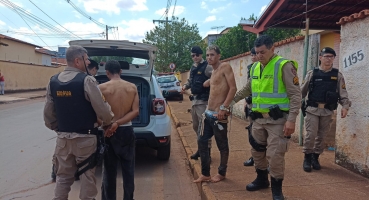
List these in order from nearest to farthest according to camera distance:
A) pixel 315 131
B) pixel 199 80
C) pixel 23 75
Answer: pixel 315 131 → pixel 199 80 → pixel 23 75

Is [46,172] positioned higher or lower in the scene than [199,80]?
lower

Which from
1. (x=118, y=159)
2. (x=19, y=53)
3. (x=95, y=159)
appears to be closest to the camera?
(x=95, y=159)

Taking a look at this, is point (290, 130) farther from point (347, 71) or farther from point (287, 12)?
point (287, 12)

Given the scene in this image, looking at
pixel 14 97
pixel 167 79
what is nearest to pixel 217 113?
pixel 167 79

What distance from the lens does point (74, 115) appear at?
2980mm

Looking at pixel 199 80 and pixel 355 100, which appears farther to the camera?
pixel 199 80

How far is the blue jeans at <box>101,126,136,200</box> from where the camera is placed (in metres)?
3.51

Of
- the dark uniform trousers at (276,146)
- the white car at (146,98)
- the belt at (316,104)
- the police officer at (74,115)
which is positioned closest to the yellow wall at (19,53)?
the white car at (146,98)

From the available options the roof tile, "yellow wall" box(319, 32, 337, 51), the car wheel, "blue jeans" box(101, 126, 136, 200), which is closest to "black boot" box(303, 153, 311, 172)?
the roof tile

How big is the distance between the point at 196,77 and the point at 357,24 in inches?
92.1

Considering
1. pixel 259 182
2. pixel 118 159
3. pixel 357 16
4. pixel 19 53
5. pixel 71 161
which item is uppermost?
pixel 19 53

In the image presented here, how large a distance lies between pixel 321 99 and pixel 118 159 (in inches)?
112

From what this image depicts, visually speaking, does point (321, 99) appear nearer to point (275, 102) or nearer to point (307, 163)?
point (307, 163)

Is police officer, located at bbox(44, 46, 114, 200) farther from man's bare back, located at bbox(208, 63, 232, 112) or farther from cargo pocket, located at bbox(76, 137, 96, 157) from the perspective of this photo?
man's bare back, located at bbox(208, 63, 232, 112)
